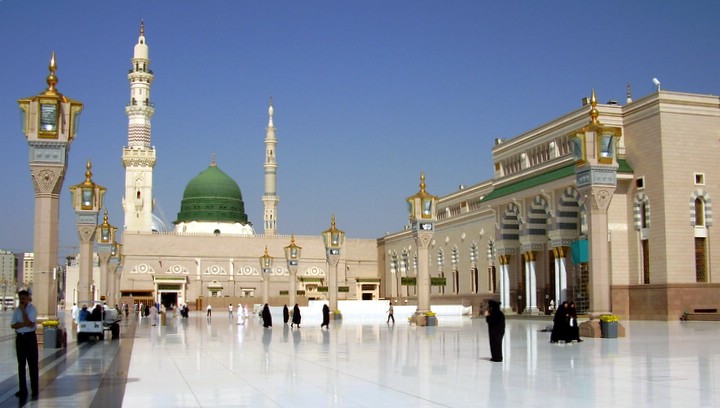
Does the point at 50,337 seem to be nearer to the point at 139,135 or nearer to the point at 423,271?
the point at 423,271

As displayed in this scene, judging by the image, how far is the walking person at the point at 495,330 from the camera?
12625mm

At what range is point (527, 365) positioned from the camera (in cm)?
1184

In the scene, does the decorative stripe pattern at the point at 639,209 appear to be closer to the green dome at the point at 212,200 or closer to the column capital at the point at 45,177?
the column capital at the point at 45,177

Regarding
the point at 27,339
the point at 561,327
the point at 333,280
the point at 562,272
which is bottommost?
the point at 561,327

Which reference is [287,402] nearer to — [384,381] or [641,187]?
[384,381]

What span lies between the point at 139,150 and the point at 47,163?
60341 millimetres

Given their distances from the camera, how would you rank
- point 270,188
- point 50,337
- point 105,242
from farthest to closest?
point 270,188 < point 105,242 < point 50,337

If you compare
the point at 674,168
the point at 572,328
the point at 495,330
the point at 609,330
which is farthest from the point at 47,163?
the point at 674,168

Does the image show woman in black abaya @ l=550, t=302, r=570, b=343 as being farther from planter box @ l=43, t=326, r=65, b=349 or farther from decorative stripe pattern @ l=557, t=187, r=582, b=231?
decorative stripe pattern @ l=557, t=187, r=582, b=231

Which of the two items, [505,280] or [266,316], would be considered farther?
[505,280]

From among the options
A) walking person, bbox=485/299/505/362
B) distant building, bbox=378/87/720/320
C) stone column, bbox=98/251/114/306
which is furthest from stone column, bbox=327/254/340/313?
walking person, bbox=485/299/505/362

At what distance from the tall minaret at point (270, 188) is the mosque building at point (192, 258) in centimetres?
659

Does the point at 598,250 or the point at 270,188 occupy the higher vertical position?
the point at 270,188

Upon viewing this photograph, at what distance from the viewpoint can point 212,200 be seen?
86875 millimetres
